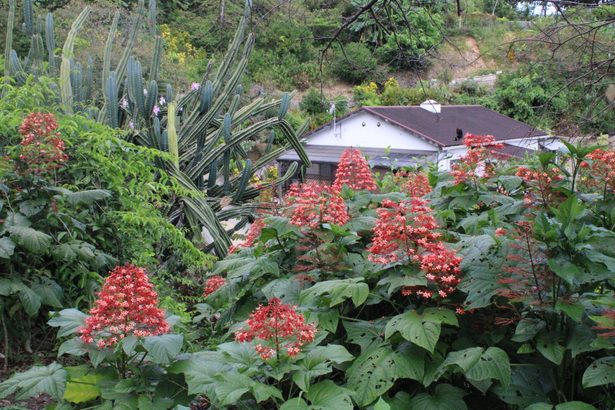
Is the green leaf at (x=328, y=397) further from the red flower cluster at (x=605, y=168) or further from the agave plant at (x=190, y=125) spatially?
the agave plant at (x=190, y=125)

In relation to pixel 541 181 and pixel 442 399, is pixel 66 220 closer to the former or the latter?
pixel 442 399

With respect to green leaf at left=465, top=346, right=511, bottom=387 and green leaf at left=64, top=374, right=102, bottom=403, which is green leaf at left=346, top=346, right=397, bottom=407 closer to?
green leaf at left=465, top=346, right=511, bottom=387

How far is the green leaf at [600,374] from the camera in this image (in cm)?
209

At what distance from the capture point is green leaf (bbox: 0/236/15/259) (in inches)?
119

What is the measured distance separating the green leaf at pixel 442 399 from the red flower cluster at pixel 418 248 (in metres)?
0.35

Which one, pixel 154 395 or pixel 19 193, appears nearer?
pixel 154 395

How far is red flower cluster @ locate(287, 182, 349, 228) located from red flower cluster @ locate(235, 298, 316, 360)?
2.31 feet

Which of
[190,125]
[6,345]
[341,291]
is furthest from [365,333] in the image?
[190,125]

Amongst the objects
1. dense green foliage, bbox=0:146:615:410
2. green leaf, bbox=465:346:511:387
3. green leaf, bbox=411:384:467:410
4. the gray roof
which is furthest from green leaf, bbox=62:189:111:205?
the gray roof

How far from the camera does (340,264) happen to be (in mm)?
2949

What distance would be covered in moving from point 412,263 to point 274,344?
0.65 m

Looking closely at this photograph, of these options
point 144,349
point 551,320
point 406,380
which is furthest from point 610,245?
point 144,349

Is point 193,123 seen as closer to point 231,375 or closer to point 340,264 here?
point 340,264

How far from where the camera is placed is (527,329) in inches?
91.8
